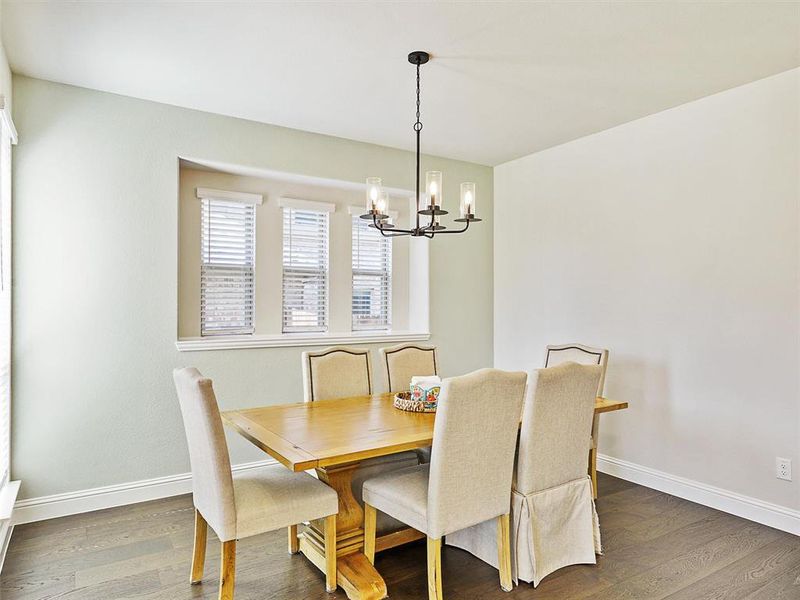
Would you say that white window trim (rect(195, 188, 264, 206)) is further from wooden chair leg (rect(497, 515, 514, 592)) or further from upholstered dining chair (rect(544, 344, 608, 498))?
wooden chair leg (rect(497, 515, 514, 592))

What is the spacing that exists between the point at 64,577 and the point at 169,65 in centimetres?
271

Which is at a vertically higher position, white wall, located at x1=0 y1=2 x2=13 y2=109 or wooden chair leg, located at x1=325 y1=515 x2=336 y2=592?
white wall, located at x1=0 y1=2 x2=13 y2=109

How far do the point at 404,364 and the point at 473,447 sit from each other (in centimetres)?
137

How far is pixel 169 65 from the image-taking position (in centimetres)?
298

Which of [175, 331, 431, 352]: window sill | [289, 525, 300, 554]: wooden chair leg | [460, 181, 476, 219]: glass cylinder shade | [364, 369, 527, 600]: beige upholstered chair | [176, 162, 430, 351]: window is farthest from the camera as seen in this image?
[176, 162, 430, 351]: window

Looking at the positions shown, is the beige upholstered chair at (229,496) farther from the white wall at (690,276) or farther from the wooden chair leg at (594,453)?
the white wall at (690,276)

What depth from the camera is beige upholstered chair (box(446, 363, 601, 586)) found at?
7.80ft

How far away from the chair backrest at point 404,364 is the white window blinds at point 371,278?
130 centimetres

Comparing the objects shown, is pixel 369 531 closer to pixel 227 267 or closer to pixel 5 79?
pixel 227 267

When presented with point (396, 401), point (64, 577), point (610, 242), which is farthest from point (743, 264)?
point (64, 577)

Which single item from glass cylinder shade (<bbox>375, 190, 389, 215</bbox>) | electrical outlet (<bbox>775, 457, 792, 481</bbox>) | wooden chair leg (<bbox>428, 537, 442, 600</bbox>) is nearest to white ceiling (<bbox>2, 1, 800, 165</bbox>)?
glass cylinder shade (<bbox>375, 190, 389, 215</bbox>)

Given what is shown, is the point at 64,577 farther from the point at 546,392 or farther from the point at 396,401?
the point at 546,392

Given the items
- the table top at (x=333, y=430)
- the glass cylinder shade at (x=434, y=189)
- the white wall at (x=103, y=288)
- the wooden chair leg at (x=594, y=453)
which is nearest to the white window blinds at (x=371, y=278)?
the white wall at (x=103, y=288)

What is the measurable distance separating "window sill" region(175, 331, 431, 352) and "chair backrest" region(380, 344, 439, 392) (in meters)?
0.85
